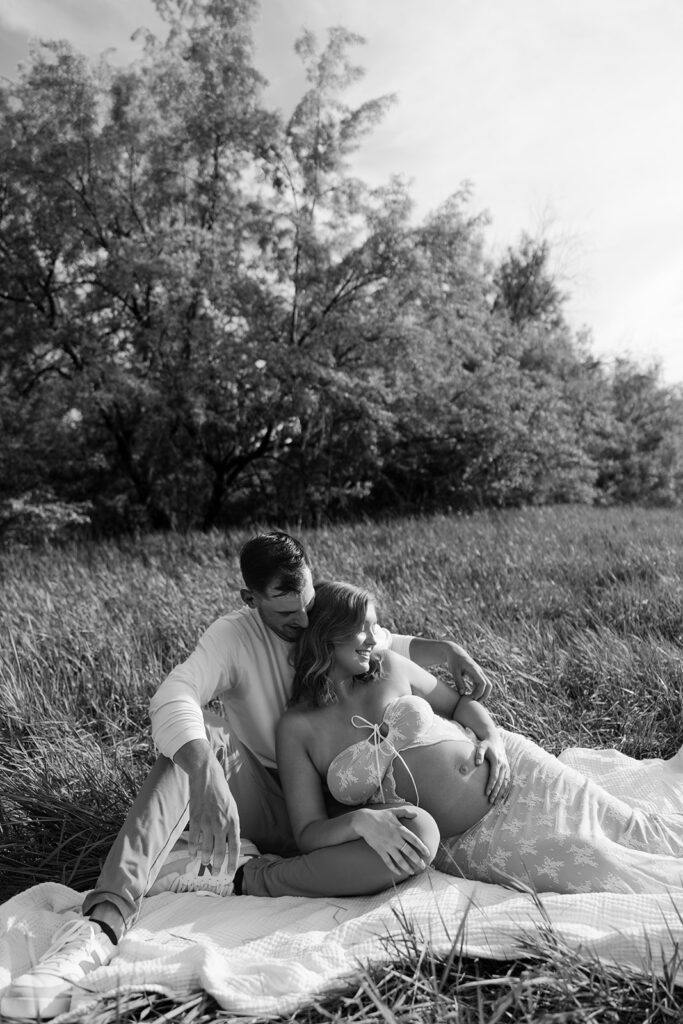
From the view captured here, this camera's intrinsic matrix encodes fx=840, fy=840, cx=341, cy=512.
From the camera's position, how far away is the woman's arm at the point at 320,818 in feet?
7.50

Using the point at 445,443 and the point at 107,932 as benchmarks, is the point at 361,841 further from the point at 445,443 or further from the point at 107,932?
the point at 445,443

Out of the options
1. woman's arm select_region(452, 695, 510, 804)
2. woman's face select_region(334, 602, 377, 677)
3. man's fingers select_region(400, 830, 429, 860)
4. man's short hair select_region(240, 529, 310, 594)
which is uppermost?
man's short hair select_region(240, 529, 310, 594)

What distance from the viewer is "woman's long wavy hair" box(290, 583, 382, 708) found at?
2.62 metres

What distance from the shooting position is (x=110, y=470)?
514 inches

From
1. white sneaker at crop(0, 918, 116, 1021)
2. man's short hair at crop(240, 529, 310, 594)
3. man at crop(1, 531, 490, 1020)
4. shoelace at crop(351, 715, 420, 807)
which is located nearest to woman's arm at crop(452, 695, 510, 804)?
man at crop(1, 531, 490, 1020)

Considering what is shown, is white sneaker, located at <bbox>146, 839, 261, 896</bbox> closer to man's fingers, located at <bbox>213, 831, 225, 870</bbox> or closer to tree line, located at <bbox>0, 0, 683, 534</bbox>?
man's fingers, located at <bbox>213, 831, 225, 870</bbox>

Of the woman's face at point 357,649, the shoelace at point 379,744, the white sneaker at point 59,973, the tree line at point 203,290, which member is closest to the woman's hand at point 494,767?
the shoelace at point 379,744

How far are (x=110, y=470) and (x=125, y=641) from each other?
28.5 ft

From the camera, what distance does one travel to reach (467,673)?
290 cm

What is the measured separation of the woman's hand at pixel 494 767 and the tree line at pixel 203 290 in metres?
8.25

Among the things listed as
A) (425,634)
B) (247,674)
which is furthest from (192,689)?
(425,634)

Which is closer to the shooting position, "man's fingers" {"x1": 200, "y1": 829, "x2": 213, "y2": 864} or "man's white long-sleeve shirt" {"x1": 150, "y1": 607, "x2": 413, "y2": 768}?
"man's fingers" {"x1": 200, "y1": 829, "x2": 213, "y2": 864}

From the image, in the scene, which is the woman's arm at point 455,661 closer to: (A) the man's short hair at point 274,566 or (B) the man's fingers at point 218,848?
(A) the man's short hair at point 274,566

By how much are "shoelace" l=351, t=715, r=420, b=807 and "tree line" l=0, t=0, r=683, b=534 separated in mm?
8123
